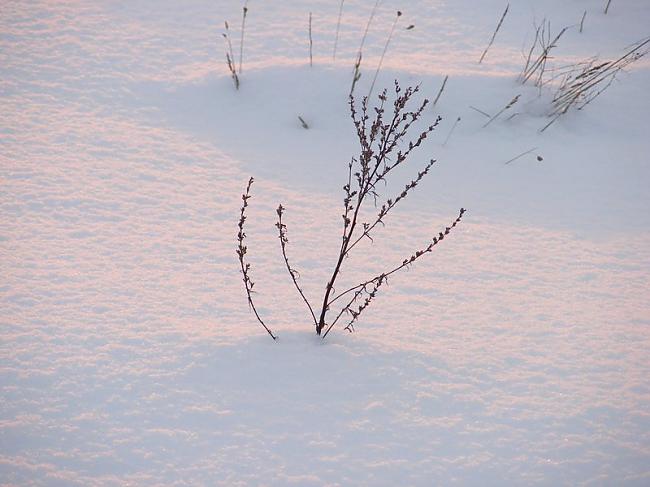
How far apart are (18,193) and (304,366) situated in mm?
1445

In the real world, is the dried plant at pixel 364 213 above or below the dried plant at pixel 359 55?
below

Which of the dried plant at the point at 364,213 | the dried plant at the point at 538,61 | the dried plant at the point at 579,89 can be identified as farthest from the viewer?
the dried plant at the point at 538,61

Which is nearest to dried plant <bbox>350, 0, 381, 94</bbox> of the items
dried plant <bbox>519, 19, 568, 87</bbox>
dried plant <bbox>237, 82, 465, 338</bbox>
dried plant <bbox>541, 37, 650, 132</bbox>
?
dried plant <bbox>237, 82, 465, 338</bbox>

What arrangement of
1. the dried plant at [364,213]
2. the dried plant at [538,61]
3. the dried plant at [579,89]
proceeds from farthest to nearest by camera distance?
the dried plant at [538,61], the dried plant at [579,89], the dried plant at [364,213]

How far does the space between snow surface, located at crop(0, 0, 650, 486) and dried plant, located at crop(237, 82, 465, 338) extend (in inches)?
2.3

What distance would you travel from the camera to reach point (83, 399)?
5.35 ft

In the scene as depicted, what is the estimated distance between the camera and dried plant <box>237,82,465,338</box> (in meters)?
1.68

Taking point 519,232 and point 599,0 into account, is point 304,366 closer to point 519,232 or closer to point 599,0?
point 519,232

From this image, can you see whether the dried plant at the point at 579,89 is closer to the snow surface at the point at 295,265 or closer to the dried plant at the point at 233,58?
the snow surface at the point at 295,265

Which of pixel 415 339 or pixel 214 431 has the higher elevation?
pixel 415 339

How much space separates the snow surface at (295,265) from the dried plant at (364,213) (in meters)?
0.06

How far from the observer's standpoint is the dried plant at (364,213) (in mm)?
1684

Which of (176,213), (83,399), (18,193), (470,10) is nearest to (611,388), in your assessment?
(83,399)

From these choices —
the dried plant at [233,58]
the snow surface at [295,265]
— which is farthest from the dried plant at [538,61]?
the dried plant at [233,58]
